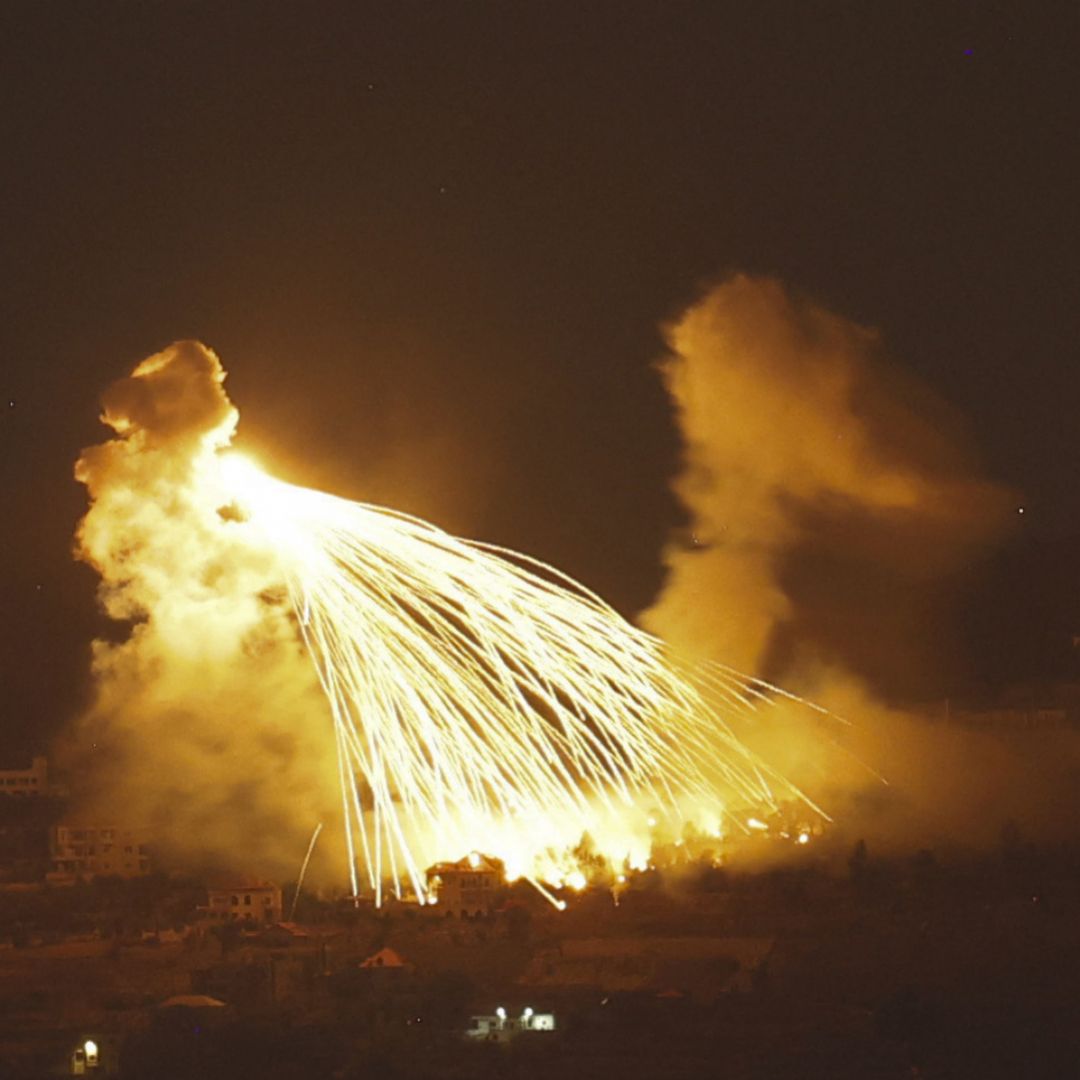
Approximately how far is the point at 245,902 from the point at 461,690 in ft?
6.52

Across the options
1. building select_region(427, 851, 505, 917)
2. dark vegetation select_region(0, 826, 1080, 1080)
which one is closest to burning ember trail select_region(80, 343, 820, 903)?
building select_region(427, 851, 505, 917)

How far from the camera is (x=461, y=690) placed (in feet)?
79.0

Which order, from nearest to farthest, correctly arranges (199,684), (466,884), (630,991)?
(630,991), (466,884), (199,684)

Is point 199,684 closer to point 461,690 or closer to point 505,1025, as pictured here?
point 461,690

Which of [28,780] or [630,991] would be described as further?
[28,780]

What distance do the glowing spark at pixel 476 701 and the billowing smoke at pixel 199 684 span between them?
34 centimetres

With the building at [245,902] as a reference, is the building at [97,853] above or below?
above

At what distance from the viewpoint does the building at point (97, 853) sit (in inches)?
984

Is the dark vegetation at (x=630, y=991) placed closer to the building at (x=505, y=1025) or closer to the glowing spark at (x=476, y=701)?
the building at (x=505, y=1025)

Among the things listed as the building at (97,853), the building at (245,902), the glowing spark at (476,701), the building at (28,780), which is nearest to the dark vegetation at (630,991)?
the building at (245,902)

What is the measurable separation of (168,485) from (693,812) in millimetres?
4161

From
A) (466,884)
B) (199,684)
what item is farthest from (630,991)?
(199,684)

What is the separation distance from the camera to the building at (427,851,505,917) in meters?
23.4

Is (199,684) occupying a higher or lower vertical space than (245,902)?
higher
